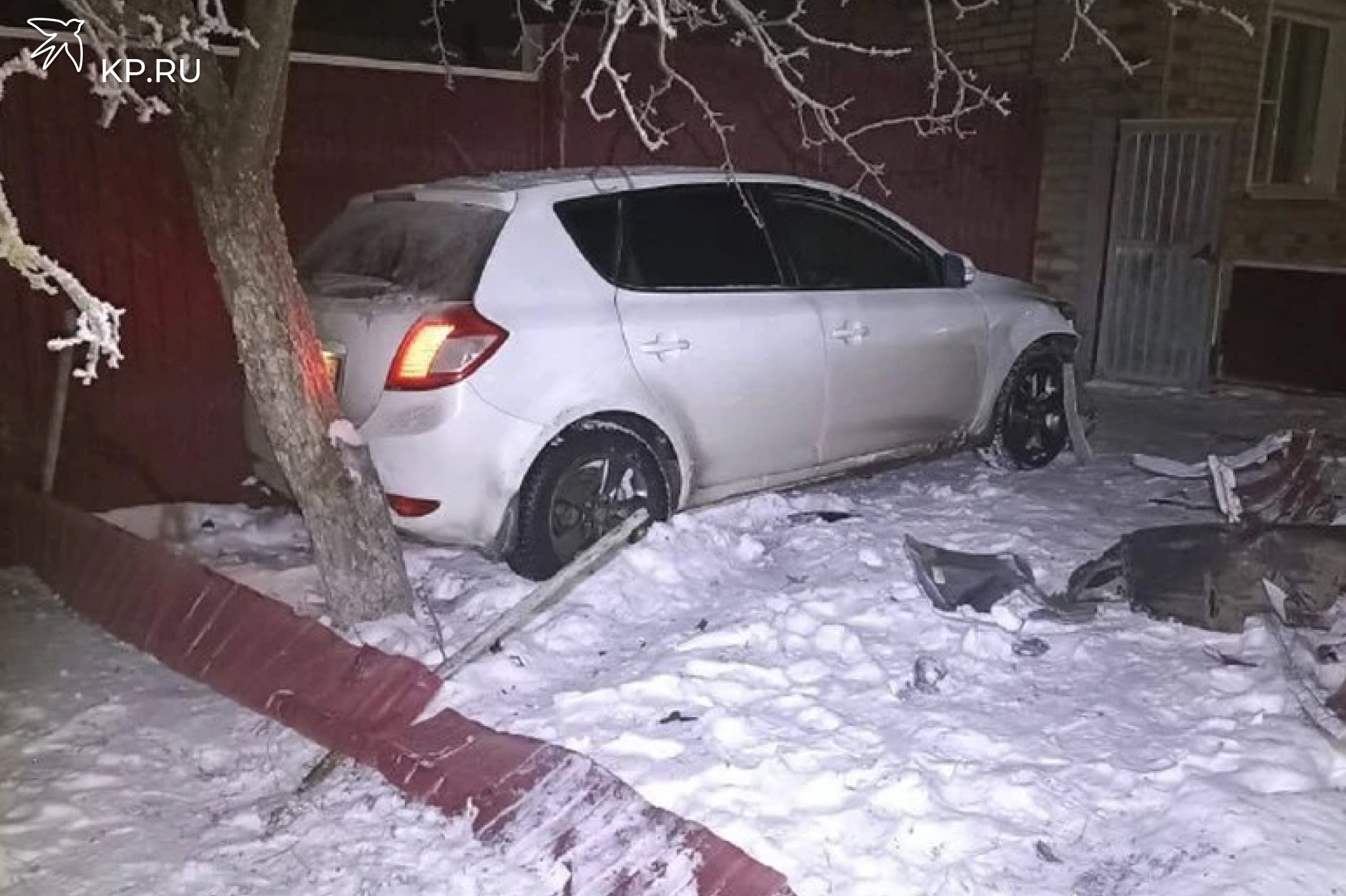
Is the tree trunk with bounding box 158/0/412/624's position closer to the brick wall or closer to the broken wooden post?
the broken wooden post

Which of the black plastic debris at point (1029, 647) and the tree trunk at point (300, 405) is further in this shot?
the black plastic debris at point (1029, 647)

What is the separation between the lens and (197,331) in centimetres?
611

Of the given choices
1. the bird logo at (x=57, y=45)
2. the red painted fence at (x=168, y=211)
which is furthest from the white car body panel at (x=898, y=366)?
the bird logo at (x=57, y=45)

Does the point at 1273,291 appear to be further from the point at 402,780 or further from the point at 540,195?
the point at 402,780

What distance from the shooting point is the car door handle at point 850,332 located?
18.7 ft

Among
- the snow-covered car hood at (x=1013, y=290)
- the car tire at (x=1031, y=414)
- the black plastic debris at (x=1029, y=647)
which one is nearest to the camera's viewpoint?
the black plastic debris at (x=1029, y=647)

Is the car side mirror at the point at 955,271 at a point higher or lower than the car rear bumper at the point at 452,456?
higher

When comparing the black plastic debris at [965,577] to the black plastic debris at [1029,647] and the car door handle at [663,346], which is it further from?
the car door handle at [663,346]

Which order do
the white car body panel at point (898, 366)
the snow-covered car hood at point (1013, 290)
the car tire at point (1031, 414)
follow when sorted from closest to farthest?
the white car body panel at point (898, 366) → the snow-covered car hood at point (1013, 290) → the car tire at point (1031, 414)

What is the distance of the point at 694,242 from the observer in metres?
5.38

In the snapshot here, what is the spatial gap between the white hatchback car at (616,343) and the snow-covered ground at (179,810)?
1.09 m

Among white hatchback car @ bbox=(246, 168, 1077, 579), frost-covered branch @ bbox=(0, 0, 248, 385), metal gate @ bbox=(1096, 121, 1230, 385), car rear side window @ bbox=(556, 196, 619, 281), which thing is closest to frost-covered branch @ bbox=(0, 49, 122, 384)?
frost-covered branch @ bbox=(0, 0, 248, 385)

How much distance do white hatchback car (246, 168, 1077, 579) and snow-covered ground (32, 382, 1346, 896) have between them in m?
0.36

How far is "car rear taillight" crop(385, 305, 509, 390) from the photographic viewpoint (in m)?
4.52
